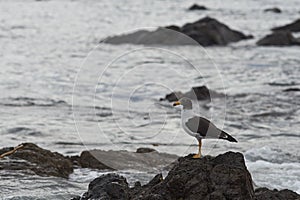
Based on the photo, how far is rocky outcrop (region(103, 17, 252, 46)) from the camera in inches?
945

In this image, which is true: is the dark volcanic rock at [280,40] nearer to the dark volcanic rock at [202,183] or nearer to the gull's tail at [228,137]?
the gull's tail at [228,137]

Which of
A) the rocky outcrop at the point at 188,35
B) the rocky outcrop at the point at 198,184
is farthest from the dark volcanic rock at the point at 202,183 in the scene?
the rocky outcrop at the point at 188,35

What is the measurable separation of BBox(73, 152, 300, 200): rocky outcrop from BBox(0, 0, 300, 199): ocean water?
1.81 m

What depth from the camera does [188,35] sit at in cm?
2448

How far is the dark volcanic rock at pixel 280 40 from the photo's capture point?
78.0 feet

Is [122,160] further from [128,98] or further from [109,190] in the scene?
[128,98]

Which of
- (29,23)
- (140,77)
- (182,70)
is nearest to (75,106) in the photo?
(140,77)

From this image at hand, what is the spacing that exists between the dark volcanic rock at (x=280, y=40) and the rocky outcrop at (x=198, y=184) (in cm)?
1929

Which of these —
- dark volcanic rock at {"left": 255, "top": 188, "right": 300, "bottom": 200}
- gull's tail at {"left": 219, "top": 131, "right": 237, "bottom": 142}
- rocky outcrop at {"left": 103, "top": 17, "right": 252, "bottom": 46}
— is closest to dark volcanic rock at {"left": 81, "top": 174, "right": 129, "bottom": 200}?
dark volcanic rock at {"left": 255, "top": 188, "right": 300, "bottom": 200}

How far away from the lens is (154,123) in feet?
39.9

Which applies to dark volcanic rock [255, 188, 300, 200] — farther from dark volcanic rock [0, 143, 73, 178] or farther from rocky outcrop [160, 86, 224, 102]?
rocky outcrop [160, 86, 224, 102]

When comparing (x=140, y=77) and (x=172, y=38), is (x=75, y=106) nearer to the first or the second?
(x=140, y=77)

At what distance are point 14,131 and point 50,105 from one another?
8.46ft

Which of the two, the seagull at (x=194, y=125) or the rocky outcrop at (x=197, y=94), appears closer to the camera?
the seagull at (x=194, y=125)
